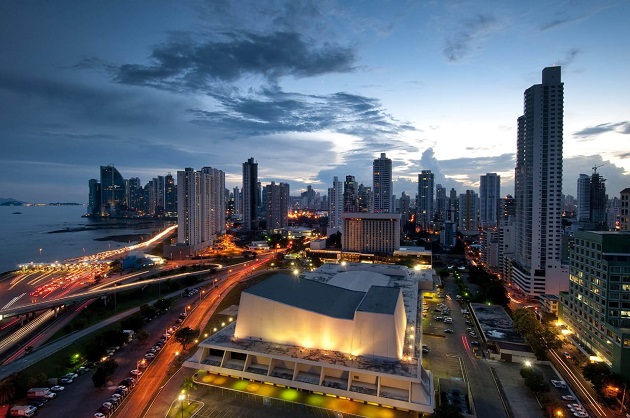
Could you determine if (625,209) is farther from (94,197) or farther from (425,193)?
(94,197)

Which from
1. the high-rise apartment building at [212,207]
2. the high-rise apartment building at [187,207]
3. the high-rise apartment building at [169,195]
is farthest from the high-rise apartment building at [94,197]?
the high-rise apartment building at [187,207]

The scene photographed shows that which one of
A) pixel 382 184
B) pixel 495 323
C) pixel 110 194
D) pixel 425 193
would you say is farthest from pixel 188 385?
pixel 110 194

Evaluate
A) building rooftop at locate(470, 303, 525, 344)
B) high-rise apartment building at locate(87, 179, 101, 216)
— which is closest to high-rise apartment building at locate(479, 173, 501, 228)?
building rooftop at locate(470, 303, 525, 344)

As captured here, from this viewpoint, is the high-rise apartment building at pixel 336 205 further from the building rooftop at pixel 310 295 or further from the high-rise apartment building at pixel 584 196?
the building rooftop at pixel 310 295

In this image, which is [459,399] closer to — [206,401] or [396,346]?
[396,346]

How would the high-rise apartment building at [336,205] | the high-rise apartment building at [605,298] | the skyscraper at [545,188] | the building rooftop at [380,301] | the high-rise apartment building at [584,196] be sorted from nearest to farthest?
the building rooftop at [380,301]
the high-rise apartment building at [605,298]
the skyscraper at [545,188]
the high-rise apartment building at [584,196]
the high-rise apartment building at [336,205]

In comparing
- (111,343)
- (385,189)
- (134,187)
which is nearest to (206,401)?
(111,343)
